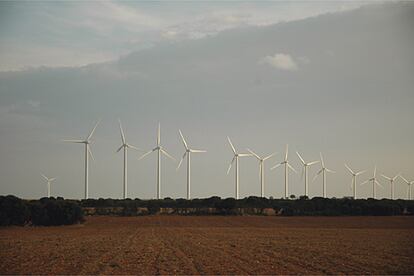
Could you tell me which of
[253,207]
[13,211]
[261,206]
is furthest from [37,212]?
[261,206]

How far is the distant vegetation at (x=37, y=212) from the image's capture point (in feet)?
294

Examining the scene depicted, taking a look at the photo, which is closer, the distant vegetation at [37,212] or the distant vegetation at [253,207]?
the distant vegetation at [37,212]

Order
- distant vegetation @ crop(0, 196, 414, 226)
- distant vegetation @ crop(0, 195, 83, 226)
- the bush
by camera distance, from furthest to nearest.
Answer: distant vegetation @ crop(0, 196, 414, 226) < distant vegetation @ crop(0, 195, 83, 226) < the bush

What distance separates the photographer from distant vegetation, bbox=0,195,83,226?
294ft

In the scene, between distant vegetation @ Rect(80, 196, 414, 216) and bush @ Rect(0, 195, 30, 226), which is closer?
bush @ Rect(0, 195, 30, 226)

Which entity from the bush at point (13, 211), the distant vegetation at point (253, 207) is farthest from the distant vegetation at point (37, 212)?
the distant vegetation at point (253, 207)

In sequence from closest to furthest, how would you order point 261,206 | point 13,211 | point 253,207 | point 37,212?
point 13,211, point 37,212, point 253,207, point 261,206

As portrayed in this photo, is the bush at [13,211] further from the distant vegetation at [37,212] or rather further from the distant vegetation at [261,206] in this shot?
the distant vegetation at [261,206]

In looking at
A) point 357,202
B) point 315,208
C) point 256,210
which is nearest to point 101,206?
point 256,210

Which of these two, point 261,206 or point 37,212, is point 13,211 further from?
point 261,206

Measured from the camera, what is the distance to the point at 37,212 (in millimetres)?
94688

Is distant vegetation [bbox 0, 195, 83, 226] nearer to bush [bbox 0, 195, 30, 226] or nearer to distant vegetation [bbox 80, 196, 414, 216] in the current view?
bush [bbox 0, 195, 30, 226]

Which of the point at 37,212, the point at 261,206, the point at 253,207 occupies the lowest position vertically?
the point at 253,207

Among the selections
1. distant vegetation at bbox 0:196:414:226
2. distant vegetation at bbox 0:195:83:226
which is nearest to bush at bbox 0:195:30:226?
distant vegetation at bbox 0:195:83:226
